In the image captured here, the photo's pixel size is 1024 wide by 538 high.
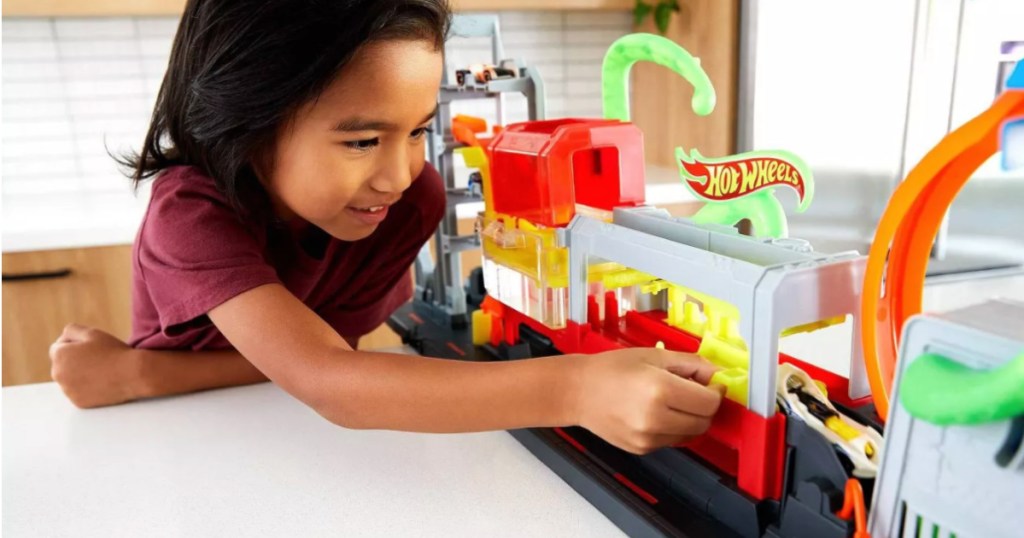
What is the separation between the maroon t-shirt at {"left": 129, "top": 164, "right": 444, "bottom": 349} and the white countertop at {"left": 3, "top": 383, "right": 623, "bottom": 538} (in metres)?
0.11

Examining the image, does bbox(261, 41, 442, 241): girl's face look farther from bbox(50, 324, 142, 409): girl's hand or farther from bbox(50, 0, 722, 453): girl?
bbox(50, 324, 142, 409): girl's hand

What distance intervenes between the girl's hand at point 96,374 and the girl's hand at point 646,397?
1.55ft

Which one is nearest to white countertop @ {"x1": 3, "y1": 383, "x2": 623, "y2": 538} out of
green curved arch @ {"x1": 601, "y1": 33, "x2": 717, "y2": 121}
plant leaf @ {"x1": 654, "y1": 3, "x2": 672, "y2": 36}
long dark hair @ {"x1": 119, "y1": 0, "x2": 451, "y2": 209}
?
long dark hair @ {"x1": 119, "y1": 0, "x2": 451, "y2": 209}

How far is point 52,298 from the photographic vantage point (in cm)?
150

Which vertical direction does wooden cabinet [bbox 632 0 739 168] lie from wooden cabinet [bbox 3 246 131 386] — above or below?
above

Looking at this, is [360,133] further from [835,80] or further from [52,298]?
[835,80]

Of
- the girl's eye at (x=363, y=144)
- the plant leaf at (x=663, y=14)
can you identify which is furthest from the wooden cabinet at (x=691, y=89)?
the girl's eye at (x=363, y=144)

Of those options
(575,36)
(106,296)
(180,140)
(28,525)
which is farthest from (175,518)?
(575,36)

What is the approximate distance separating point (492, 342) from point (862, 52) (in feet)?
4.16

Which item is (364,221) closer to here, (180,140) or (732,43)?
(180,140)

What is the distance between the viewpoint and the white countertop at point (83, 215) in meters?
1.45

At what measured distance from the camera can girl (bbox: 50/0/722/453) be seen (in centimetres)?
48

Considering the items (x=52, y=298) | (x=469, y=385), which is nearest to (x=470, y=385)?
(x=469, y=385)

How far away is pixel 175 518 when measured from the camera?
0.51 metres
